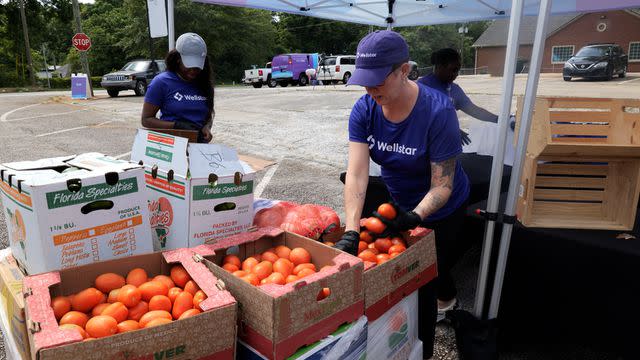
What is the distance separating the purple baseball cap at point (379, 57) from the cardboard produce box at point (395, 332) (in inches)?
37.9

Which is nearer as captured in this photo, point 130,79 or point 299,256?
point 299,256

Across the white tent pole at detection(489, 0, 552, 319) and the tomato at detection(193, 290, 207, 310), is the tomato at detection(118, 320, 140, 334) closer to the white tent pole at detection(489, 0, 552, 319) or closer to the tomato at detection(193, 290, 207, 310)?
the tomato at detection(193, 290, 207, 310)

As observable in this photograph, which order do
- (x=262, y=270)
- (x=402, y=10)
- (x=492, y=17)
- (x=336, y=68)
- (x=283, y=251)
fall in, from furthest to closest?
(x=336, y=68) < (x=402, y=10) < (x=492, y=17) < (x=283, y=251) < (x=262, y=270)

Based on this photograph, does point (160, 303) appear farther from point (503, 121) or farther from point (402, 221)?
point (503, 121)

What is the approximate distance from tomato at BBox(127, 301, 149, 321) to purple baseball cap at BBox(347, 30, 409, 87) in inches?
46.6

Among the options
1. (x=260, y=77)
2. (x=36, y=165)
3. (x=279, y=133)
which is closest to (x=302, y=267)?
(x=36, y=165)

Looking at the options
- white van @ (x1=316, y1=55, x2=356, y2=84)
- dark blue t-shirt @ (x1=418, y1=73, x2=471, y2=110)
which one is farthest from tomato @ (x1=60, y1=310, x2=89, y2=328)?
white van @ (x1=316, y1=55, x2=356, y2=84)

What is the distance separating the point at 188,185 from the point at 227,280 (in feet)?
2.06

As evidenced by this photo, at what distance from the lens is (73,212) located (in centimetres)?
165

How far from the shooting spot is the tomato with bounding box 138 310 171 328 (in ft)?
4.62

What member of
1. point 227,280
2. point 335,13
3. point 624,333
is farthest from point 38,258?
point 335,13

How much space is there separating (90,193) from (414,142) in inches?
55.2

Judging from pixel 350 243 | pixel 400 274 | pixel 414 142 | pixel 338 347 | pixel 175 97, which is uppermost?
pixel 175 97

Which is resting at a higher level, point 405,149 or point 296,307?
point 405,149
